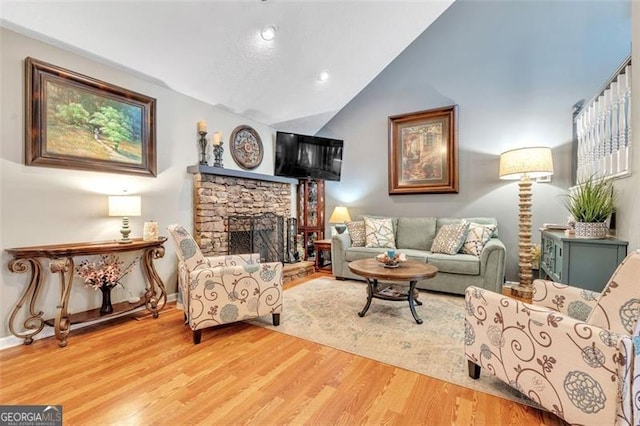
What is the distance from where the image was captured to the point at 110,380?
5.92 feet

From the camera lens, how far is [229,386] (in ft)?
5.72

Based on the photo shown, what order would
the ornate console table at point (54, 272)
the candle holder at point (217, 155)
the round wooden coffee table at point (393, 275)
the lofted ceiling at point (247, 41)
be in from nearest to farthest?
the ornate console table at point (54, 272) < the lofted ceiling at point (247, 41) < the round wooden coffee table at point (393, 275) < the candle holder at point (217, 155)

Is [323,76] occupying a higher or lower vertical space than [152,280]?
higher

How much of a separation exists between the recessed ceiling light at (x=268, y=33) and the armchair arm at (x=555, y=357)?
325cm

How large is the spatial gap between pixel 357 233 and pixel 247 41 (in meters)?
2.89

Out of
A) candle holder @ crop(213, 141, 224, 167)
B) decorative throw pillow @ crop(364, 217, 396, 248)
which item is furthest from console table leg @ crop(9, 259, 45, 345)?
decorative throw pillow @ crop(364, 217, 396, 248)

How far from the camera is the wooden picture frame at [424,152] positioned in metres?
4.30

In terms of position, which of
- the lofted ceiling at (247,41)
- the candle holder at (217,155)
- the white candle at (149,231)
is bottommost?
the white candle at (149,231)

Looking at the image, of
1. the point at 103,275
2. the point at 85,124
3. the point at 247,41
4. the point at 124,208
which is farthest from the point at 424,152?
the point at 103,275

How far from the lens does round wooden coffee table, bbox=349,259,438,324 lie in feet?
8.39

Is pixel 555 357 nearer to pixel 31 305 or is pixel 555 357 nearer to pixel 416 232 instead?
pixel 416 232

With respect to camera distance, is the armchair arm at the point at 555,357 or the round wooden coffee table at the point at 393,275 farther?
the round wooden coffee table at the point at 393,275

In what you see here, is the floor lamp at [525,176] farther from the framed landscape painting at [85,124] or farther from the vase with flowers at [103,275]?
the vase with flowers at [103,275]

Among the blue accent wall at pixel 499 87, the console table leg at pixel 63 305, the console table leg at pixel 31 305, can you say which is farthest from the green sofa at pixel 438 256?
the console table leg at pixel 31 305
